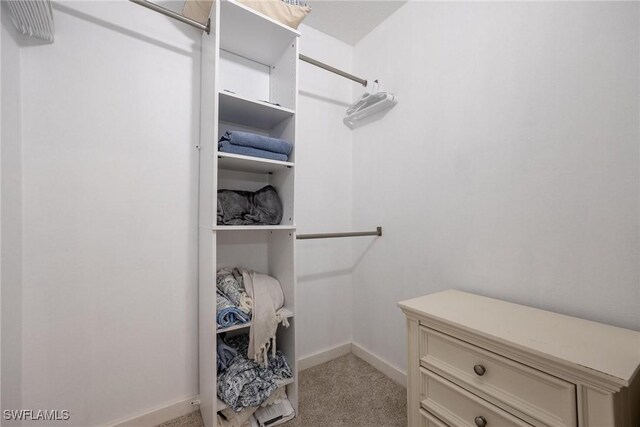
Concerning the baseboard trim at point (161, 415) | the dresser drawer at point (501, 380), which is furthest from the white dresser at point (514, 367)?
the baseboard trim at point (161, 415)

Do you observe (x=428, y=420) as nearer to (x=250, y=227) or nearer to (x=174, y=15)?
(x=250, y=227)

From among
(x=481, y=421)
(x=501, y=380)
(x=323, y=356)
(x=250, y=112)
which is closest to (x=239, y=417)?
(x=323, y=356)

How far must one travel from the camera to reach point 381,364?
1.83 m

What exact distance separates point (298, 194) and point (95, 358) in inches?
55.0

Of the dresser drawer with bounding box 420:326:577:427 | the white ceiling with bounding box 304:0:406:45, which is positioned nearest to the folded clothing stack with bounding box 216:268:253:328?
the dresser drawer with bounding box 420:326:577:427

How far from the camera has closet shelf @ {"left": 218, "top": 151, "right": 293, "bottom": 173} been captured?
1301 mm

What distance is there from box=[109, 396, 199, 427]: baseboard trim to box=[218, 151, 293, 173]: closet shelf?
1344 millimetres

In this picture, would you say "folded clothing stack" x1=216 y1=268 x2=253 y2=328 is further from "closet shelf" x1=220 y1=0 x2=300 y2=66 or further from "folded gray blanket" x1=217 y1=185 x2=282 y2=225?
"closet shelf" x1=220 y1=0 x2=300 y2=66

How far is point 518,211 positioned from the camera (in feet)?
3.96

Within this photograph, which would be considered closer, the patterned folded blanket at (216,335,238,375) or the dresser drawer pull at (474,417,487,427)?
the dresser drawer pull at (474,417,487,427)

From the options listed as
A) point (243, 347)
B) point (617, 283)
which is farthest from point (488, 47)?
point (243, 347)

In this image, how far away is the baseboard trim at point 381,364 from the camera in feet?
5.51

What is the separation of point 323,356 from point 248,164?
150 centimetres

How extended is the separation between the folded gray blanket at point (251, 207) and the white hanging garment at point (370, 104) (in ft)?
3.02
